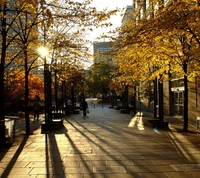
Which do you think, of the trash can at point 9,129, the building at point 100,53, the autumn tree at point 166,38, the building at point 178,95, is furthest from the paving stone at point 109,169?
the building at point 178,95

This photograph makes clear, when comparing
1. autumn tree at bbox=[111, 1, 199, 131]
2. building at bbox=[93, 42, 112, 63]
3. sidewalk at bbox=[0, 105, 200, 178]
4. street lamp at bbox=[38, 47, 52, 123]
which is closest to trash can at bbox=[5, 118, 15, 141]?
sidewalk at bbox=[0, 105, 200, 178]

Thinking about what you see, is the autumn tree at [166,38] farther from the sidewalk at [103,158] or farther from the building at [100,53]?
the sidewalk at [103,158]

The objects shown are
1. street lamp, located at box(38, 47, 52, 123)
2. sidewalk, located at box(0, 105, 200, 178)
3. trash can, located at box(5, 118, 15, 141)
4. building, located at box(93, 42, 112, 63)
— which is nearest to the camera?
sidewalk, located at box(0, 105, 200, 178)

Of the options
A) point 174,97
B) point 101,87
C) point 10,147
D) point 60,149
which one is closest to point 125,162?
point 60,149

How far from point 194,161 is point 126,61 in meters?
7.69

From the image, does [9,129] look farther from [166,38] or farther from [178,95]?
[178,95]

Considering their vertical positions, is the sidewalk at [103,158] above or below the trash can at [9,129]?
below

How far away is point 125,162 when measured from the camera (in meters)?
6.62

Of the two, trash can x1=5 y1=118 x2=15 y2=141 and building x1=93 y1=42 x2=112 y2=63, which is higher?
building x1=93 y1=42 x2=112 y2=63

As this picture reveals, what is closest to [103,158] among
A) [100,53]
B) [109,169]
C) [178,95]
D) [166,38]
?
[109,169]

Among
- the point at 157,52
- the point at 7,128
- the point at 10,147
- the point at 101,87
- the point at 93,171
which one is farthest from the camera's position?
the point at 101,87

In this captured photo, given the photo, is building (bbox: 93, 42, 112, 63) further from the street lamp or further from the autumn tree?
the street lamp

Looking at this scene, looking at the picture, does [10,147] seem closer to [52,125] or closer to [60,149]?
[60,149]

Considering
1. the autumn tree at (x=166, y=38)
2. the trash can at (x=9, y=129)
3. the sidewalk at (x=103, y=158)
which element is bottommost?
the sidewalk at (x=103, y=158)
